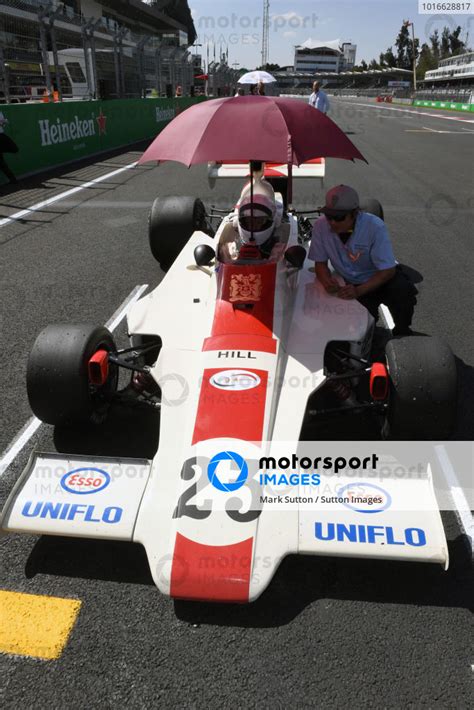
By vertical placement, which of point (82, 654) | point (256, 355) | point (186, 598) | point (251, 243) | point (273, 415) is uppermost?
point (251, 243)

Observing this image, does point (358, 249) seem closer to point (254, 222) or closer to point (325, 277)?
point (325, 277)

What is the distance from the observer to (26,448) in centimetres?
349

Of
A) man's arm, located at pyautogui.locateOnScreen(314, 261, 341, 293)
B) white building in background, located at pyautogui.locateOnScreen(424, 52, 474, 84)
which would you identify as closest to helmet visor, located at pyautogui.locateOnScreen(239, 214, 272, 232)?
man's arm, located at pyautogui.locateOnScreen(314, 261, 341, 293)

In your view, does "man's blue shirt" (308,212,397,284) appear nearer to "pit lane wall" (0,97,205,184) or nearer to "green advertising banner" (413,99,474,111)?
"pit lane wall" (0,97,205,184)

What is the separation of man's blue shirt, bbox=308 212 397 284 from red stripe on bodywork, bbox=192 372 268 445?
1.46 meters

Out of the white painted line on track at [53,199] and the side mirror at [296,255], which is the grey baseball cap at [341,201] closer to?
the side mirror at [296,255]

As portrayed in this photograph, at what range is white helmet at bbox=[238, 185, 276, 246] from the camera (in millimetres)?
3652

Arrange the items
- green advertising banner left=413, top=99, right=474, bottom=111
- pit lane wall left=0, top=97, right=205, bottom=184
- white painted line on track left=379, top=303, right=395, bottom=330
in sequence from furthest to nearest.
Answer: green advertising banner left=413, top=99, right=474, bottom=111
pit lane wall left=0, top=97, right=205, bottom=184
white painted line on track left=379, top=303, right=395, bottom=330

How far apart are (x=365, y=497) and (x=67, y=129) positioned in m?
14.4

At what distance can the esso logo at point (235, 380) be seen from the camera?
3010 mm

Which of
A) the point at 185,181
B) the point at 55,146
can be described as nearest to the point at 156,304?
the point at 185,181

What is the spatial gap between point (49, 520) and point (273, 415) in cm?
121

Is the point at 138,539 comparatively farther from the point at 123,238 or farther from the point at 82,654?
the point at 123,238

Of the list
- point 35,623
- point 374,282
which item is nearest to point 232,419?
point 35,623
